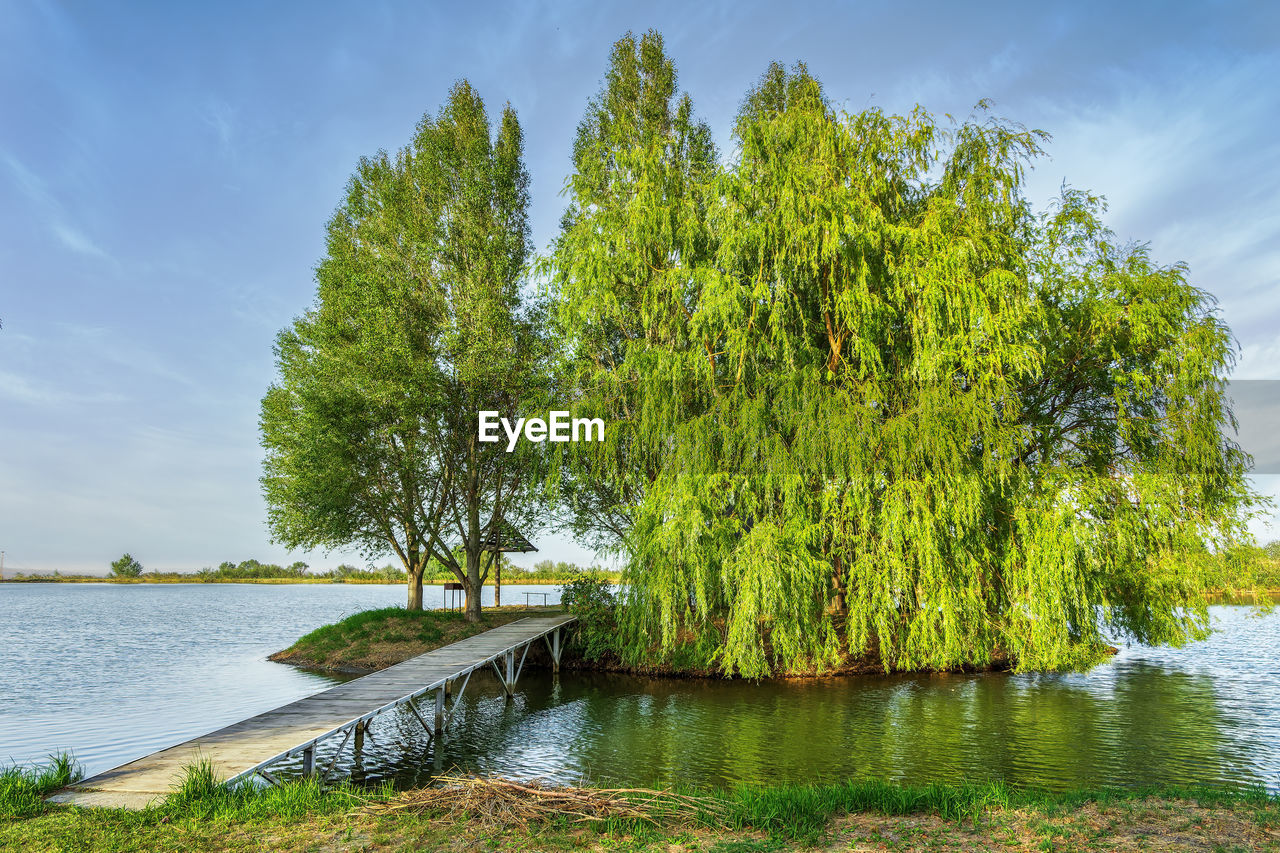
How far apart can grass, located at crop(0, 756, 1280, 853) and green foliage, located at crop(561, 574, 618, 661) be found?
1251 centimetres

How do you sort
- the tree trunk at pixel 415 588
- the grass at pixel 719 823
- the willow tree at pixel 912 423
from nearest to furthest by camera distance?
the grass at pixel 719 823, the willow tree at pixel 912 423, the tree trunk at pixel 415 588

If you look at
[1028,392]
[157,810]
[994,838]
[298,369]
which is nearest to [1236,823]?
[994,838]

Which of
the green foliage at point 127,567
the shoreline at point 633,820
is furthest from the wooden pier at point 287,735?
the green foliage at point 127,567

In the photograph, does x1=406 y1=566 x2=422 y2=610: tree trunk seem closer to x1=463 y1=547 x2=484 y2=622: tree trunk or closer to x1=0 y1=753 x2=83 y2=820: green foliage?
x1=463 y1=547 x2=484 y2=622: tree trunk

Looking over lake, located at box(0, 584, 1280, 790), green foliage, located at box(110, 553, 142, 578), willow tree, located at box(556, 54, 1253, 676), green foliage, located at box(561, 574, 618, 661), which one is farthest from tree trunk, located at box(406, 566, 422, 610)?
green foliage, located at box(110, 553, 142, 578)

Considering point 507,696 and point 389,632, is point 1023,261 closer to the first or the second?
point 507,696

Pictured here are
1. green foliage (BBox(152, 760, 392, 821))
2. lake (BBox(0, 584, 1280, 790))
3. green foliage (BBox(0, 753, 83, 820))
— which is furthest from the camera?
lake (BBox(0, 584, 1280, 790))

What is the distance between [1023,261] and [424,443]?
56.4 feet

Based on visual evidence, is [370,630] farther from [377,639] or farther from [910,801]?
[910,801]

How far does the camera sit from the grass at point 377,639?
20203 millimetres

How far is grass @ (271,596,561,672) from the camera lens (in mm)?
20203

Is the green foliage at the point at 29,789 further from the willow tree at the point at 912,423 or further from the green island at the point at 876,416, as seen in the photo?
the willow tree at the point at 912,423

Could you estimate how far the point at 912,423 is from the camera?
48.5ft

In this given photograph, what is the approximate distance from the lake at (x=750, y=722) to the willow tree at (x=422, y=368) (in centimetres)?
523
